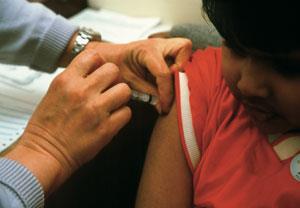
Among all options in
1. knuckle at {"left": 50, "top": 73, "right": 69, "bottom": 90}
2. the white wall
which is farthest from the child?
the white wall

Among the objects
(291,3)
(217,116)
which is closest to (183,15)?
(217,116)

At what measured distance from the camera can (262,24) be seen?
69 cm

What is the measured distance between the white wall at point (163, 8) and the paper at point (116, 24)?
3 cm

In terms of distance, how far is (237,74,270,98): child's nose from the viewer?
75cm

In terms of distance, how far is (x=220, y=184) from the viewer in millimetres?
910

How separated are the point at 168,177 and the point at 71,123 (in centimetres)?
26

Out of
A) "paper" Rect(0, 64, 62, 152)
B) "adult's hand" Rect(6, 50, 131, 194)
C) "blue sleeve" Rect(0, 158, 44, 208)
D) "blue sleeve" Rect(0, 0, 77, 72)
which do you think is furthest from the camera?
"blue sleeve" Rect(0, 0, 77, 72)

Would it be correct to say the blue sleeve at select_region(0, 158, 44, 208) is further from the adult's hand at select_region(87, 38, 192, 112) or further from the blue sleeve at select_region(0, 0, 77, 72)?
the blue sleeve at select_region(0, 0, 77, 72)

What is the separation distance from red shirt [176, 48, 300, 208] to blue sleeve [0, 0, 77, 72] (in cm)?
48

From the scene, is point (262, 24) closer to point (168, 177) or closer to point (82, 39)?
point (168, 177)

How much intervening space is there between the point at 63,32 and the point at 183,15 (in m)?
0.60

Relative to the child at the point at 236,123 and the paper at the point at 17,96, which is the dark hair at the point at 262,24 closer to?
the child at the point at 236,123

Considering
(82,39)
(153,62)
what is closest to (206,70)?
(153,62)

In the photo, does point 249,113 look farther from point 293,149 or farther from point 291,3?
point 291,3
